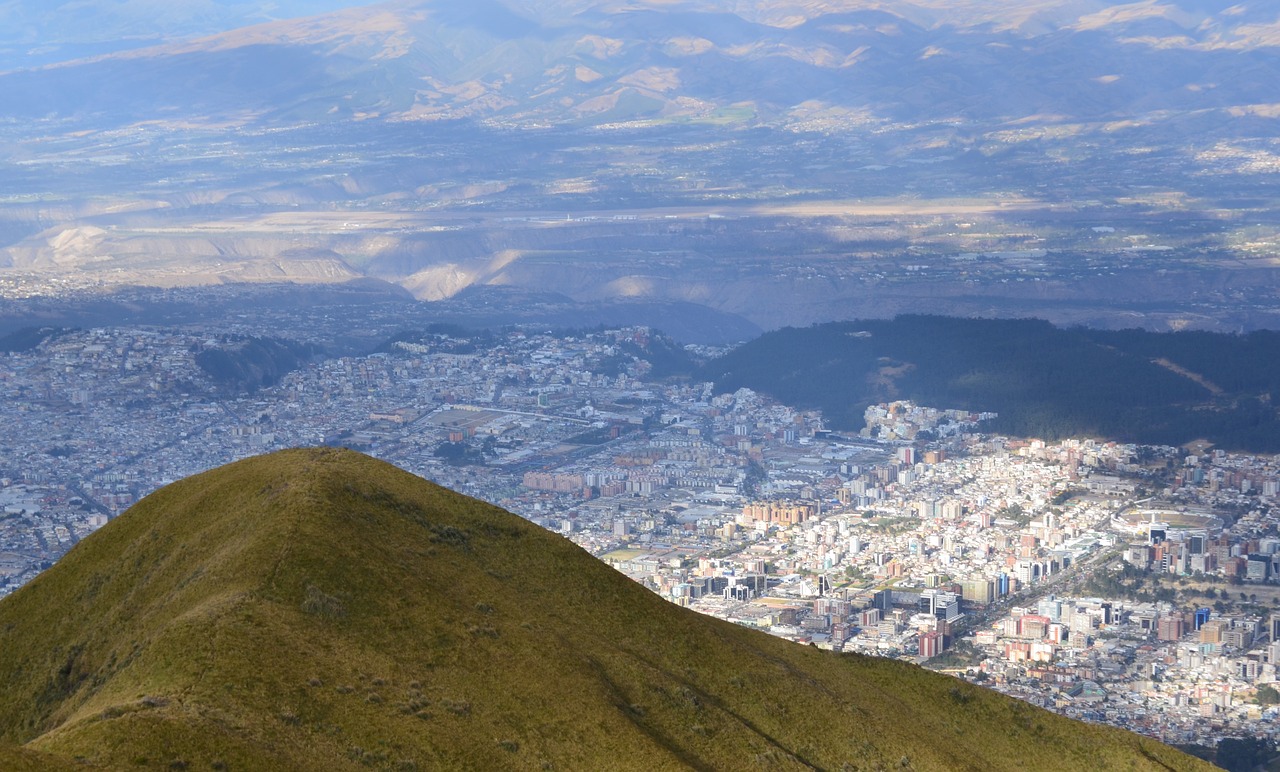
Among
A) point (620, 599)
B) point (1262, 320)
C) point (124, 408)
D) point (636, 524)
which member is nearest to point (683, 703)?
point (620, 599)

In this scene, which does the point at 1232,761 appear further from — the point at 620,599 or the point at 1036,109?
the point at 1036,109

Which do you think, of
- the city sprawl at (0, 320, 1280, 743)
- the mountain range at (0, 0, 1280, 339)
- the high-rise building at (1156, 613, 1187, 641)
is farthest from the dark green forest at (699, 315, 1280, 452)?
the high-rise building at (1156, 613, 1187, 641)

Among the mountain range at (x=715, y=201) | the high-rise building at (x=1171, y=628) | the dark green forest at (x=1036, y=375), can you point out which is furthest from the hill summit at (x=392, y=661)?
the mountain range at (x=715, y=201)

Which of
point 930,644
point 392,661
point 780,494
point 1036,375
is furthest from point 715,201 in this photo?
point 392,661

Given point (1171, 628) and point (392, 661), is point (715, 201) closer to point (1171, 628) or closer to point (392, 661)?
point (1171, 628)

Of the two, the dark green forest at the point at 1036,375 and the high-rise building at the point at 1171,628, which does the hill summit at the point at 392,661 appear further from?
the dark green forest at the point at 1036,375
